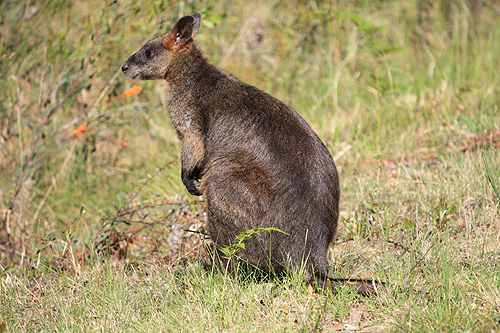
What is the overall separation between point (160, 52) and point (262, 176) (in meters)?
1.76

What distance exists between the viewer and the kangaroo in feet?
10.8

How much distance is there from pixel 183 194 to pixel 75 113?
2.71 m

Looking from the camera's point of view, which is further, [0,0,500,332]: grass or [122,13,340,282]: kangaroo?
[122,13,340,282]: kangaroo

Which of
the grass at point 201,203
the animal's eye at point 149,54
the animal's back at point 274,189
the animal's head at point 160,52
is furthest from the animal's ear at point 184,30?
the animal's back at point 274,189

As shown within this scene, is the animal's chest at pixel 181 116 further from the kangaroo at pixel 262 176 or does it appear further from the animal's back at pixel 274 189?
the animal's back at pixel 274 189

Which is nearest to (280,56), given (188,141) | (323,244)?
(188,141)

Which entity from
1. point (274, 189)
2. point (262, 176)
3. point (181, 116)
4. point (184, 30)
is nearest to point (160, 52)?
point (184, 30)

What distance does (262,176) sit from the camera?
11.1ft

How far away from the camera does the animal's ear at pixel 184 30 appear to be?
14.3 ft

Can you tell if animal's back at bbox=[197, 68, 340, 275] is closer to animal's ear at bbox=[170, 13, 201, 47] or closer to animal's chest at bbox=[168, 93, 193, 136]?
animal's chest at bbox=[168, 93, 193, 136]

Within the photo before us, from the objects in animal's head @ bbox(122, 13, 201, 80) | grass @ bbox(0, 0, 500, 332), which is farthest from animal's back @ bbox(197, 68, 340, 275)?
animal's head @ bbox(122, 13, 201, 80)

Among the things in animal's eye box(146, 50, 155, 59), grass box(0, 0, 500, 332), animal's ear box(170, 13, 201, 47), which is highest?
animal's ear box(170, 13, 201, 47)

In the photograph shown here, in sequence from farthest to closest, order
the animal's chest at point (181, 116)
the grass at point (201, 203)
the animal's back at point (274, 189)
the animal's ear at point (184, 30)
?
1. the animal's ear at point (184, 30)
2. the animal's chest at point (181, 116)
3. the animal's back at point (274, 189)
4. the grass at point (201, 203)

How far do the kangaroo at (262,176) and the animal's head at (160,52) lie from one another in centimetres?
66
